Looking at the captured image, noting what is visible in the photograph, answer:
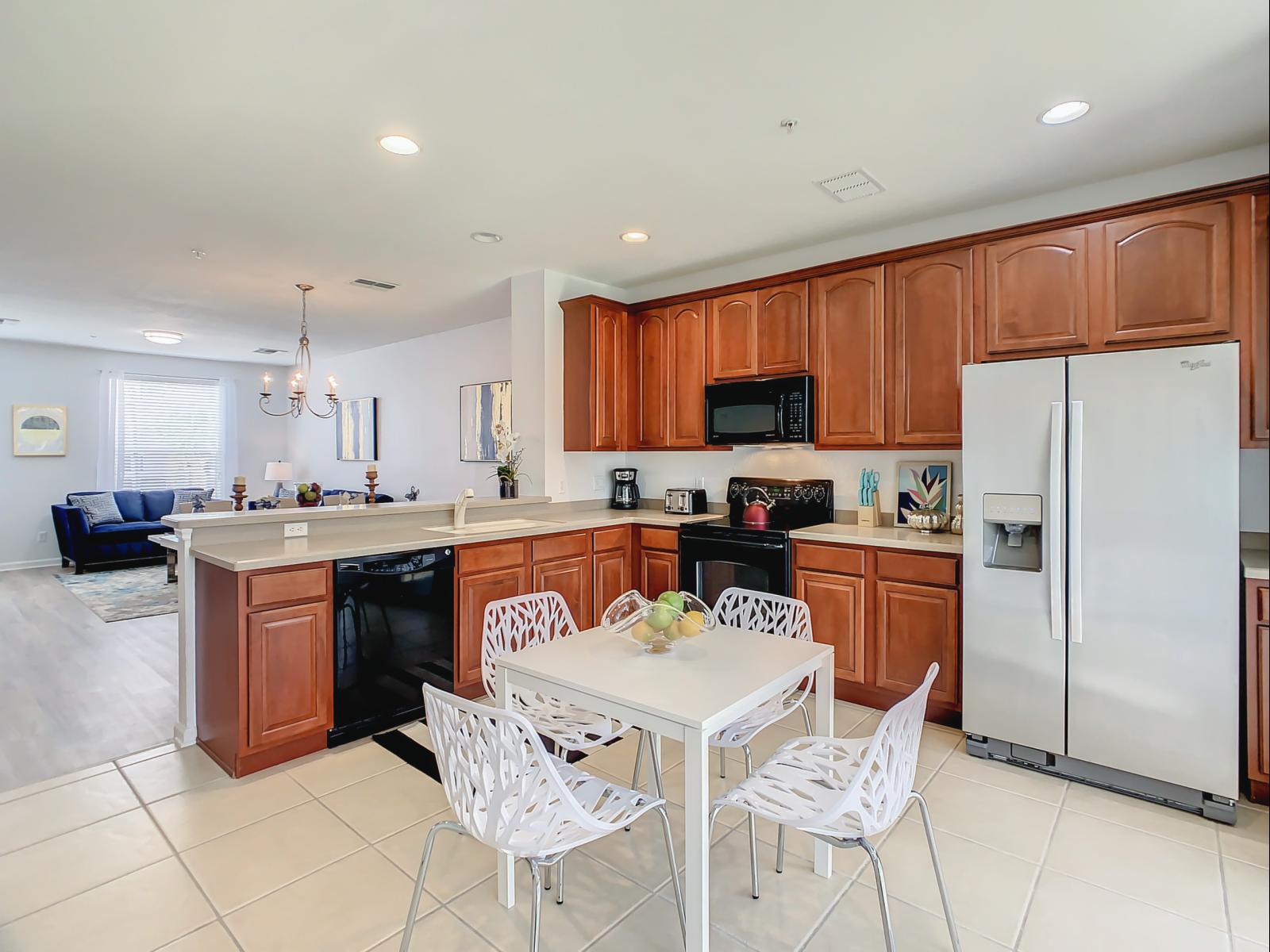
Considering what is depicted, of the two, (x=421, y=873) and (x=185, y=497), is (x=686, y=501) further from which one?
(x=185, y=497)

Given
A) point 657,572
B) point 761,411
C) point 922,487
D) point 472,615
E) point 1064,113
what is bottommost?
point 472,615

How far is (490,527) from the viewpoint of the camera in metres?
3.76

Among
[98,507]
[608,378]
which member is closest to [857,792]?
[608,378]

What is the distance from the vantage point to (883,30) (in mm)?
1889

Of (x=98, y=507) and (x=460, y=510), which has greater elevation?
(x=460, y=510)

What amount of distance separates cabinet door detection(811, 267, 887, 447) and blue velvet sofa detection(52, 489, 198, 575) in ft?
23.4

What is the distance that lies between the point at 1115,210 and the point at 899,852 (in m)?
2.69

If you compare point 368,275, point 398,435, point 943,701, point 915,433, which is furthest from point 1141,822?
point 398,435

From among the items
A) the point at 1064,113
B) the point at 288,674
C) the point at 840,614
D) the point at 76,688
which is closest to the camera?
the point at 1064,113

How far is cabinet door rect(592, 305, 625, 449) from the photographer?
14.2ft

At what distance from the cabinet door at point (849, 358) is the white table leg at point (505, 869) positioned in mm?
2412

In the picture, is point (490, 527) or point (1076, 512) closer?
point (1076, 512)

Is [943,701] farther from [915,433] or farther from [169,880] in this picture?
[169,880]

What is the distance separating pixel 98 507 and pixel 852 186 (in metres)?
8.50
